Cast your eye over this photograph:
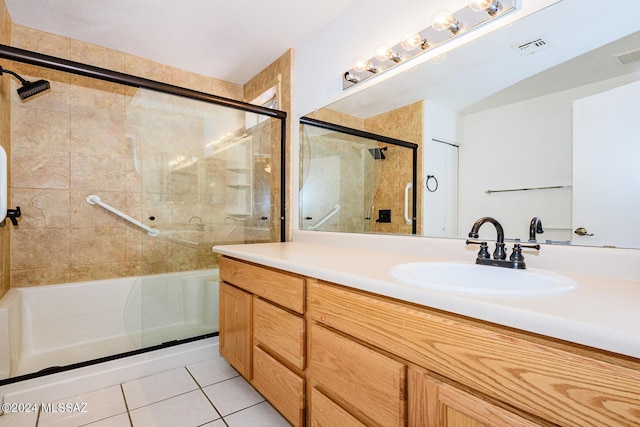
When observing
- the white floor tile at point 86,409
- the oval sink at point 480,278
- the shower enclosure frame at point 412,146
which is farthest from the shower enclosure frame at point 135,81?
the oval sink at point 480,278

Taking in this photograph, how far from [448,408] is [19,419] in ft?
6.16

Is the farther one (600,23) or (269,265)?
(269,265)

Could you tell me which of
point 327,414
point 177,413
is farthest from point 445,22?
point 177,413

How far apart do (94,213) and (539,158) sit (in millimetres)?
2890

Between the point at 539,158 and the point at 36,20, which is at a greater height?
the point at 36,20

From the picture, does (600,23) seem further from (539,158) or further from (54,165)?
(54,165)

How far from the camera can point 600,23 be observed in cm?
99

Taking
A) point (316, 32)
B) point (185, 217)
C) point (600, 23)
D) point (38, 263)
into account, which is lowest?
point (38, 263)

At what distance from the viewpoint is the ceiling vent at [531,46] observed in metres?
1.11

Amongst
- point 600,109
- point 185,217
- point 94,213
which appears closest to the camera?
point 600,109

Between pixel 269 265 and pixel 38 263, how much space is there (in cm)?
201

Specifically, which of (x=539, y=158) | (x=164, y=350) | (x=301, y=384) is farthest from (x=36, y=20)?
(x=539, y=158)

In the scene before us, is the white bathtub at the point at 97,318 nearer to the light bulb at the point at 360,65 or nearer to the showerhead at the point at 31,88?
the showerhead at the point at 31,88

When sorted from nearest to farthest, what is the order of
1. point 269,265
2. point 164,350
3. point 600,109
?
point 600,109
point 269,265
point 164,350
